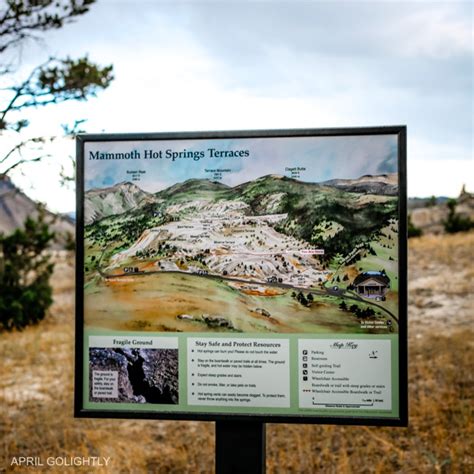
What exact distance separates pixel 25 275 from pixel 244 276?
21.8 feet

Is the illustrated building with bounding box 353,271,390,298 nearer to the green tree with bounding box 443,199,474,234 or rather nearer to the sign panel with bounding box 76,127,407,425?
the sign panel with bounding box 76,127,407,425

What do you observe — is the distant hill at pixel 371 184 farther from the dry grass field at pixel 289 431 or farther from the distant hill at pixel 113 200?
the dry grass field at pixel 289 431

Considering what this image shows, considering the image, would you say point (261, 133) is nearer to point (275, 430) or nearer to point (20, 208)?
point (275, 430)

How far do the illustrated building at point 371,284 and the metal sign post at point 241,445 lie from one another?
787mm

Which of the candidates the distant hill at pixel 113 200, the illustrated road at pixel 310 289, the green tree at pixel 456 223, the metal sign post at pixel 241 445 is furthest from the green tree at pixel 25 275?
the green tree at pixel 456 223

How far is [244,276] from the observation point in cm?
268

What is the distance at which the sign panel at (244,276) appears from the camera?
261cm

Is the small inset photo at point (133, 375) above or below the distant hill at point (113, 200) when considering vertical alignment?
below

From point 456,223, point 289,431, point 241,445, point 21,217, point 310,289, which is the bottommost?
point 289,431

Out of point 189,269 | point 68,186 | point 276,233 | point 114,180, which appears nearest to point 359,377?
point 276,233

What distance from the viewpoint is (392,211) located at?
2617 mm

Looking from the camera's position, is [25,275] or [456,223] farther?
[456,223]

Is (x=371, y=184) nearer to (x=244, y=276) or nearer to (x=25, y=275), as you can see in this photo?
(x=244, y=276)

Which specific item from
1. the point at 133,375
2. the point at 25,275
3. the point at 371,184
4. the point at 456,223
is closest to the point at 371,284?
the point at 371,184
